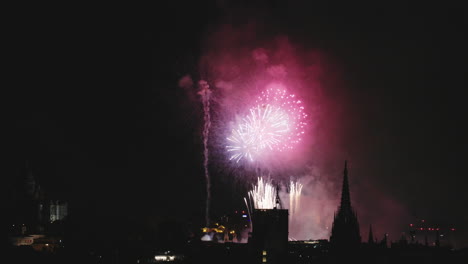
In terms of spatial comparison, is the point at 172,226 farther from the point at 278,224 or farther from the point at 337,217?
the point at 278,224

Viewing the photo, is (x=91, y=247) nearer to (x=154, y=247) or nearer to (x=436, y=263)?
(x=154, y=247)

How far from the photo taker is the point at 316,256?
298 ft

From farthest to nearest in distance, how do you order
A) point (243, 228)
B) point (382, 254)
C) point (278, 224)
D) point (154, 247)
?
point (243, 228) → point (382, 254) → point (154, 247) → point (278, 224)

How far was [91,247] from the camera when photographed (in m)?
85.8

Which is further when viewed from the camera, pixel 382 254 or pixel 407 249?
pixel 407 249

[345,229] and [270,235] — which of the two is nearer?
[270,235]

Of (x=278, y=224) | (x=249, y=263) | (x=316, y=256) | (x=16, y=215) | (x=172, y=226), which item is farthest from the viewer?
(x=16, y=215)

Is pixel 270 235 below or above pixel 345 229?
above

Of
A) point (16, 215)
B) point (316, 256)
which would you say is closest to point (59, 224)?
point (16, 215)

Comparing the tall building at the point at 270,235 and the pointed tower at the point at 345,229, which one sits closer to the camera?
the tall building at the point at 270,235

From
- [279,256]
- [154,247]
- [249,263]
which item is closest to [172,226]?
[154,247]

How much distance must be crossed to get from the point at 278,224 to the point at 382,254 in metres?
45.2

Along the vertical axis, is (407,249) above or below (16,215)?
below

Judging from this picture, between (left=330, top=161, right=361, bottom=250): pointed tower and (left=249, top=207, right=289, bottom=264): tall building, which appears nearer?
(left=249, top=207, right=289, bottom=264): tall building
